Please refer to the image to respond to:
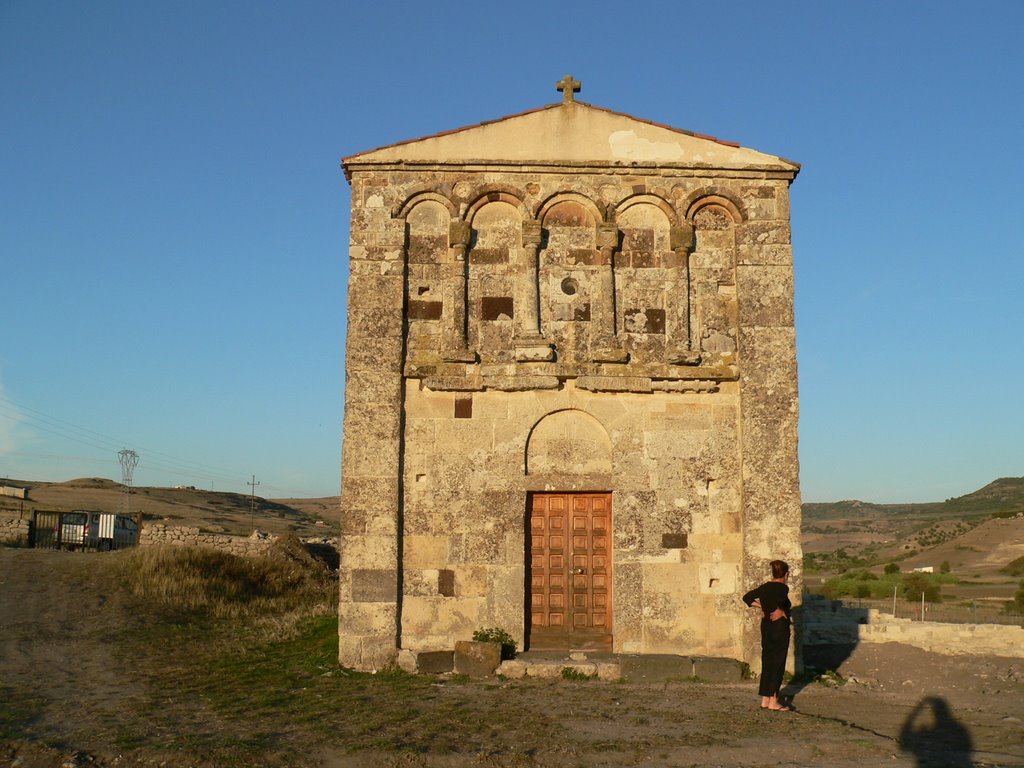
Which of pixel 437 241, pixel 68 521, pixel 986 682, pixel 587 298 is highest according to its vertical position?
pixel 437 241

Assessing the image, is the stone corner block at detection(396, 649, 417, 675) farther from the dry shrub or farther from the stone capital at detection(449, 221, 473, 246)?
the stone capital at detection(449, 221, 473, 246)

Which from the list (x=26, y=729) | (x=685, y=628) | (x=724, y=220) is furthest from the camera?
(x=724, y=220)

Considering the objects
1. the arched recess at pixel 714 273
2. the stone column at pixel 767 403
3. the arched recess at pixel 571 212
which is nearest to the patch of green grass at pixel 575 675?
the stone column at pixel 767 403

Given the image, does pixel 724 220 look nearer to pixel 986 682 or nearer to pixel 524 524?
pixel 524 524

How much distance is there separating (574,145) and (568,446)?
13.1ft

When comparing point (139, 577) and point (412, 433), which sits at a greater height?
point (412, 433)

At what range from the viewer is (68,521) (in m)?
27.1

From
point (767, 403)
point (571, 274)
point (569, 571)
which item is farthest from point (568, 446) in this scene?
point (767, 403)

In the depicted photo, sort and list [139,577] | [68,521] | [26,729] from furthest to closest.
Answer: [68,521] → [139,577] → [26,729]

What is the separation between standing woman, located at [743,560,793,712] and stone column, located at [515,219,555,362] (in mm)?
3815

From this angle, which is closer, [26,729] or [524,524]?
[26,729]

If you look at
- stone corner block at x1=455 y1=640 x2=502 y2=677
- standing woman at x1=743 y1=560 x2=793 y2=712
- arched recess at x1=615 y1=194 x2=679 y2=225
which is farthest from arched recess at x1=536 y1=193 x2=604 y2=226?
stone corner block at x1=455 y1=640 x2=502 y2=677

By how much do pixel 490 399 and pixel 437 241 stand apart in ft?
7.21

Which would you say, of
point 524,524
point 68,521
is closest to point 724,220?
point 524,524
